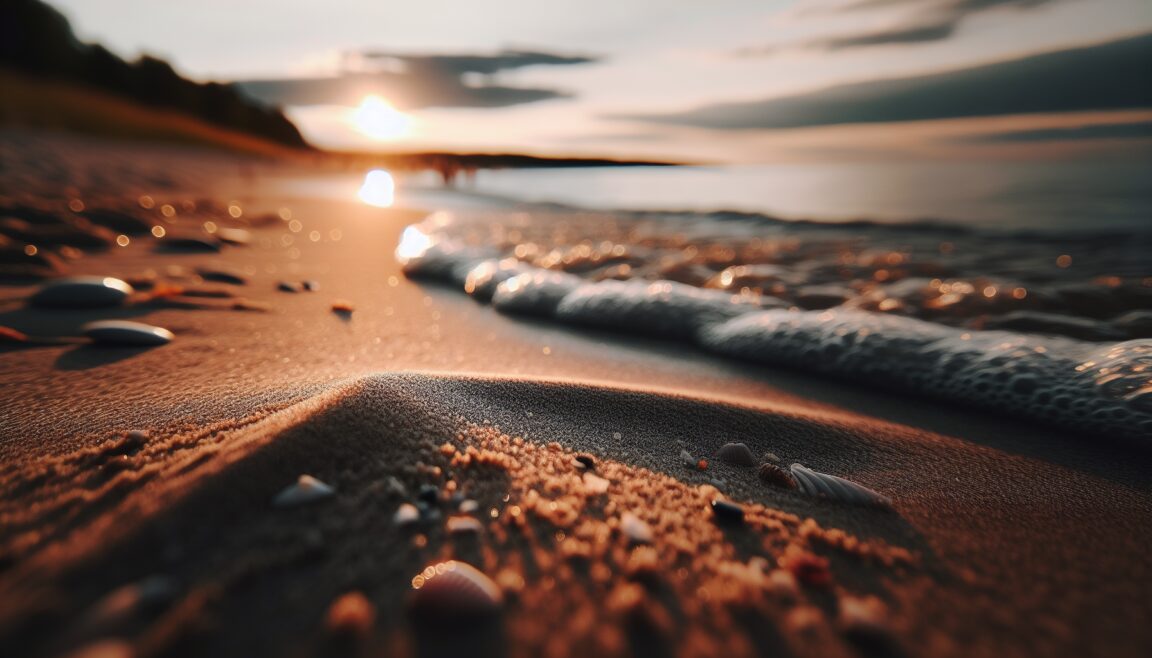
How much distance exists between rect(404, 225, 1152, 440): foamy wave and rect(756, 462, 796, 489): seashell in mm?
1251

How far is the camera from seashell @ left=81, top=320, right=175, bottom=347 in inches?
81.8

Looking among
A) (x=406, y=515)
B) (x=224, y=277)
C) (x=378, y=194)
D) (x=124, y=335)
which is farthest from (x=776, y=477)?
(x=378, y=194)

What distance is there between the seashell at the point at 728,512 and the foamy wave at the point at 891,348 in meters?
1.59

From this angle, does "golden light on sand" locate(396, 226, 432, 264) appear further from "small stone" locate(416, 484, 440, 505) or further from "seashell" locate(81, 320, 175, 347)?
"small stone" locate(416, 484, 440, 505)

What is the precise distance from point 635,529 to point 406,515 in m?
0.48

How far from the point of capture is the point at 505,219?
9312 millimetres

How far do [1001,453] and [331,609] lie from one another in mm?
2077

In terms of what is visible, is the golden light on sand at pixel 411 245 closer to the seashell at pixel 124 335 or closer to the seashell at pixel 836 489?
the seashell at pixel 124 335

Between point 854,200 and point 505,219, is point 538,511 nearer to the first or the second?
point 505,219

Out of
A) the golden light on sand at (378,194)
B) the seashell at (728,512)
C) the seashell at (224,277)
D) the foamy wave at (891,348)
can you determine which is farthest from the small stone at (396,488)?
the golden light on sand at (378,194)

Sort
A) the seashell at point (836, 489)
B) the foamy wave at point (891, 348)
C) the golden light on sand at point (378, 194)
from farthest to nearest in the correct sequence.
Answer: the golden light on sand at point (378, 194) → the foamy wave at point (891, 348) → the seashell at point (836, 489)

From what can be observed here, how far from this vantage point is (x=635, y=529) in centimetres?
110

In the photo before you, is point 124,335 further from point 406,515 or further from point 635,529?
point 635,529

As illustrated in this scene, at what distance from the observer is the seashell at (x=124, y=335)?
6.82ft
